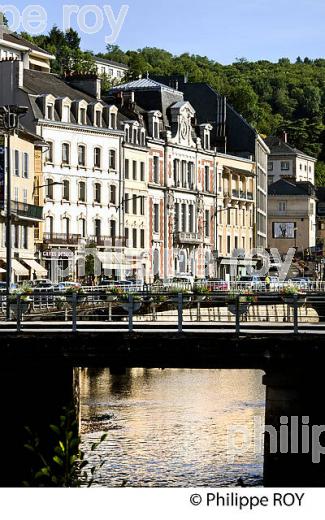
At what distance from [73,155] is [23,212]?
1453cm

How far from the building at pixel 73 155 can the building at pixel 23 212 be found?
2.75 meters

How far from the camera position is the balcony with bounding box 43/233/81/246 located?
338 feet

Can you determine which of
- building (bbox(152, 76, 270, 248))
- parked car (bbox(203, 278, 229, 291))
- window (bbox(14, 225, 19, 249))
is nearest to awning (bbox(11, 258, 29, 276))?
window (bbox(14, 225, 19, 249))

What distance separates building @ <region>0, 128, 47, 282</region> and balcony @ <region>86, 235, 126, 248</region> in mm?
8670

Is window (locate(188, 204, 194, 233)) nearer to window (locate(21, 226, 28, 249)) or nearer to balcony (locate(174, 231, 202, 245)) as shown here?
balcony (locate(174, 231, 202, 245))

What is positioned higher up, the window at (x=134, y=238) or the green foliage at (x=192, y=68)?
the green foliage at (x=192, y=68)

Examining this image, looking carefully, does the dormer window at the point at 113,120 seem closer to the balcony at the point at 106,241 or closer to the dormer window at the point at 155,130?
the balcony at the point at 106,241

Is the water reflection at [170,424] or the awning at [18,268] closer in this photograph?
the water reflection at [170,424]

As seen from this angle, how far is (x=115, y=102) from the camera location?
4946 inches

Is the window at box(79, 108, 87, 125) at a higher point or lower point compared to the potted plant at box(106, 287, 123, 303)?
higher

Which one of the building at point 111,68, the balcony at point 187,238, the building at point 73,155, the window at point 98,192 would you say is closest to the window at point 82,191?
the building at point 73,155

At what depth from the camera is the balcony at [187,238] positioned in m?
130
